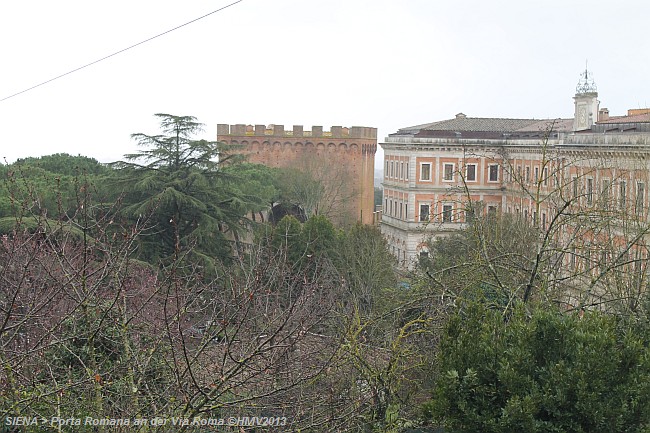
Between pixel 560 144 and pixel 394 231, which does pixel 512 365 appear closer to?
pixel 560 144

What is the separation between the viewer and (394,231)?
44.5m

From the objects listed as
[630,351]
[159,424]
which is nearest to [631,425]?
[630,351]

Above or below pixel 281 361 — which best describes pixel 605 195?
above

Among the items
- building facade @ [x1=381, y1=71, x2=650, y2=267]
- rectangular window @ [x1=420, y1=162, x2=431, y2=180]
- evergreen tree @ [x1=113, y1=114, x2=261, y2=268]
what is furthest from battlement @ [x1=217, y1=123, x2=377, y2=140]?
evergreen tree @ [x1=113, y1=114, x2=261, y2=268]

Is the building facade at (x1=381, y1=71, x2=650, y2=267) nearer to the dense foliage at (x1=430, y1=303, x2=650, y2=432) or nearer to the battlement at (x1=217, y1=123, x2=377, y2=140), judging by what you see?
the battlement at (x1=217, y1=123, x2=377, y2=140)

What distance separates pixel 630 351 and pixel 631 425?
2.06ft

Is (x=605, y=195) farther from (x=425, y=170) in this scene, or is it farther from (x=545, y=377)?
(x=425, y=170)

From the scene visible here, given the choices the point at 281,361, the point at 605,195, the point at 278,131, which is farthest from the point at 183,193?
the point at 278,131

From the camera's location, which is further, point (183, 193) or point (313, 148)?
point (313, 148)

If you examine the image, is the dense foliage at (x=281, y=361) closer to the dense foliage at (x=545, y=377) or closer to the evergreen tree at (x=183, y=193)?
the dense foliage at (x=545, y=377)

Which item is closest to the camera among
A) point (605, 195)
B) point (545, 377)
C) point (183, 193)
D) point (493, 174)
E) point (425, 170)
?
point (545, 377)

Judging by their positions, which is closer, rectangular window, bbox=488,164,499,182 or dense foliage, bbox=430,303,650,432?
dense foliage, bbox=430,303,650,432

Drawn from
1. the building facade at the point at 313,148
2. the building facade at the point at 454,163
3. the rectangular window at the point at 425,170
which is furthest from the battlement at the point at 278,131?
the rectangular window at the point at 425,170

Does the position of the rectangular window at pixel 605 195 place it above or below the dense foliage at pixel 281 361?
above
